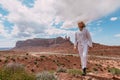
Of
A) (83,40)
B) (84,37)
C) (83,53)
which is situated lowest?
(83,53)

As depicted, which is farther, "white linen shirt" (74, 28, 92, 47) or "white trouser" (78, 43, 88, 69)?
"white linen shirt" (74, 28, 92, 47)

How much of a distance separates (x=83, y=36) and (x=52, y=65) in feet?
70.4

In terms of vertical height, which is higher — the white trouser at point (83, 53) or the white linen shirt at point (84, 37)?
the white linen shirt at point (84, 37)

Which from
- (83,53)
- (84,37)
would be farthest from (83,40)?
(83,53)

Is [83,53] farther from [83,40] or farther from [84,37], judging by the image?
[84,37]

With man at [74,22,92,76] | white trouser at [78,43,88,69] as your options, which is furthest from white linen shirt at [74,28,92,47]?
white trouser at [78,43,88,69]

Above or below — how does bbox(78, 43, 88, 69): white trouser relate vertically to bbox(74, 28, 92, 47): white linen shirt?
below

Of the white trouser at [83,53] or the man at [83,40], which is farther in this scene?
the man at [83,40]

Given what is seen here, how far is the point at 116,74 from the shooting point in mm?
11453

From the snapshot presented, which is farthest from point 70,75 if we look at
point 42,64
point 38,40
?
point 38,40

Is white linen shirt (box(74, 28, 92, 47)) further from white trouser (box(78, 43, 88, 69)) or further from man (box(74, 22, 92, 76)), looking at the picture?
white trouser (box(78, 43, 88, 69))

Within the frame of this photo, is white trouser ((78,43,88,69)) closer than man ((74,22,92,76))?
Yes

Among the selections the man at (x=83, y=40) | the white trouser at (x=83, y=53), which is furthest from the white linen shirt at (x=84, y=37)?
the white trouser at (x=83, y=53)

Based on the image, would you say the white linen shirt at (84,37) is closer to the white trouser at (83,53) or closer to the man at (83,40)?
the man at (83,40)
